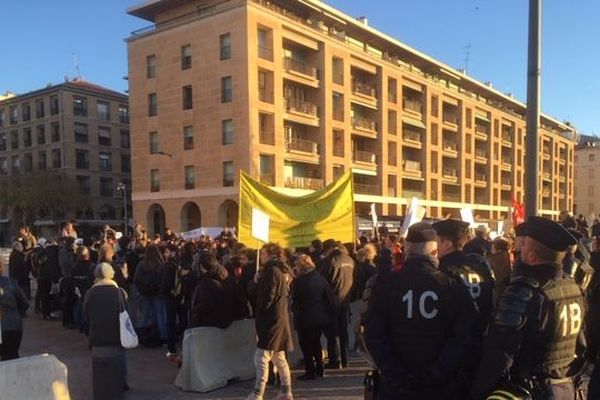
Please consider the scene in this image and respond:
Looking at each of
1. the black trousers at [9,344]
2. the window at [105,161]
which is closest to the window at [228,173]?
the window at [105,161]

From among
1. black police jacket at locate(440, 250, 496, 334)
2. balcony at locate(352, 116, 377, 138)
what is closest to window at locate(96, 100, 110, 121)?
balcony at locate(352, 116, 377, 138)

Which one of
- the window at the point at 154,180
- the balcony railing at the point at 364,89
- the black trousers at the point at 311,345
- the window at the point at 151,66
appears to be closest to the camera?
the black trousers at the point at 311,345

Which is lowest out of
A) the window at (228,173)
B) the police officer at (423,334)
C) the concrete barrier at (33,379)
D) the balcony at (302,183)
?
the concrete barrier at (33,379)

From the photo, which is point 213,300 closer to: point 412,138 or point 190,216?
point 190,216

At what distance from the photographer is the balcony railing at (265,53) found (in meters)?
35.5

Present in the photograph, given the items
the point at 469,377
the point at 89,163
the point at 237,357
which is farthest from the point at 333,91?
the point at 469,377

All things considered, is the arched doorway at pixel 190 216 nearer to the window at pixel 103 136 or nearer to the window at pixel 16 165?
the window at pixel 103 136

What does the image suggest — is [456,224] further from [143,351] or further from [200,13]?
[200,13]

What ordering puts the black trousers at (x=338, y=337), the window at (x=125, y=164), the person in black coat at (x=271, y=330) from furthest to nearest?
the window at (x=125, y=164) < the black trousers at (x=338, y=337) < the person in black coat at (x=271, y=330)

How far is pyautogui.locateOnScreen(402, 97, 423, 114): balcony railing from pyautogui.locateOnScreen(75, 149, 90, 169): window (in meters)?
33.8

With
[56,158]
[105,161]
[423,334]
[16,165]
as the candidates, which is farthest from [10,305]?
[16,165]

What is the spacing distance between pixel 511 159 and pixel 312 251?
67232mm

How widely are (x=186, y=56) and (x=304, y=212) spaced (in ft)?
102

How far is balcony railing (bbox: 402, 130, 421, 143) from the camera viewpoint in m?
50.7
